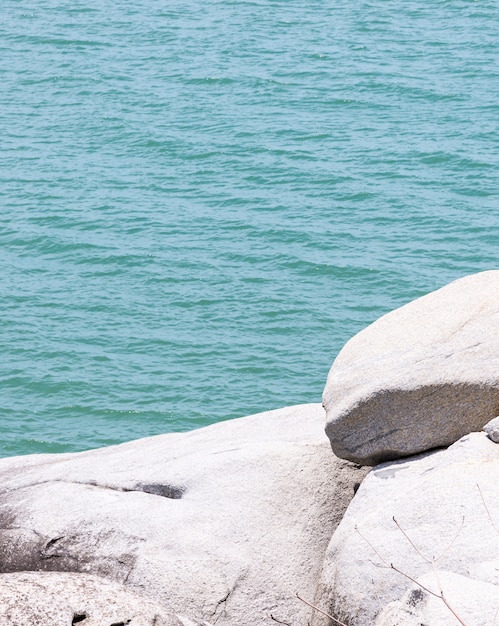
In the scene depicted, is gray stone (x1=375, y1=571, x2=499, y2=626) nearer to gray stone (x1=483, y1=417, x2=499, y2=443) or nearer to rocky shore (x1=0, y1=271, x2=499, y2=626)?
rocky shore (x1=0, y1=271, x2=499, y2=626)

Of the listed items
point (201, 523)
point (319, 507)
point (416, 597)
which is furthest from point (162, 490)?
point (416, 597)

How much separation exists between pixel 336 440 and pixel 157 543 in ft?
7.24

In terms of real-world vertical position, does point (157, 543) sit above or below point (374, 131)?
above

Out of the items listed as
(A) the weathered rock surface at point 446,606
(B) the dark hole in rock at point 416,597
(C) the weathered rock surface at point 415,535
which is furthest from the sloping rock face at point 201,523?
(B) the dark hole in rock at point 416,597

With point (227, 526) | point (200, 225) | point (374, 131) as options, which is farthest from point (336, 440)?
point (374, 131)

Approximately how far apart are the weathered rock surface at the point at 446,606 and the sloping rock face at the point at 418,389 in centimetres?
336

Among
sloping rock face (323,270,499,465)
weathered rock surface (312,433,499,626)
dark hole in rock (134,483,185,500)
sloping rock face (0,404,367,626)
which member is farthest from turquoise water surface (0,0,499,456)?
weathered rock surface (312,433,499,626)

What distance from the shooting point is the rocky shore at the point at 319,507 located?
976 centimetres

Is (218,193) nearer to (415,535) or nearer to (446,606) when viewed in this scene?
(415,535)

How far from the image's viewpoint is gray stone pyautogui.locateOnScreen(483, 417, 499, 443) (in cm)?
1090

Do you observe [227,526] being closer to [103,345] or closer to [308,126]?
[103,345]

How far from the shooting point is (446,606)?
7.42 meters

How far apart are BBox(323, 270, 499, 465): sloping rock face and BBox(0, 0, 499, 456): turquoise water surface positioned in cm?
1550

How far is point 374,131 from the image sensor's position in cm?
4519
